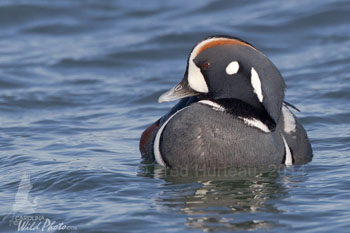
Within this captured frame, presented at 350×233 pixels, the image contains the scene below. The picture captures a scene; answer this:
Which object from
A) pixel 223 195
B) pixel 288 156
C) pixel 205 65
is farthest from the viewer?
pixel 288 156

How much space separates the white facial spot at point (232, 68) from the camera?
852 cm

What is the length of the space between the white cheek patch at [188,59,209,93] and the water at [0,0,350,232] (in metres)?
1.00

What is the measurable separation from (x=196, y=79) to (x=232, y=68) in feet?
1.43

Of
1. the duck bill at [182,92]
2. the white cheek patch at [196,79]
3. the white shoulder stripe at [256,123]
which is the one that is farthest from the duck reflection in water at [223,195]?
the white cheek patch at [196,79]

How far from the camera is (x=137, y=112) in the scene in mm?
12906

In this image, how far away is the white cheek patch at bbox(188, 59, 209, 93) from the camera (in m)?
8.67

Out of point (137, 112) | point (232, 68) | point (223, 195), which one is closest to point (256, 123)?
point (232, 68)

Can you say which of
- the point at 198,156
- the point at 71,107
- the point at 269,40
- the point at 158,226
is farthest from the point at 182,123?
the point at 269,40

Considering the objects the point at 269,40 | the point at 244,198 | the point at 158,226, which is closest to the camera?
the point at 158,226

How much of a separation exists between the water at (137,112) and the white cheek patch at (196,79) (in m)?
1.00

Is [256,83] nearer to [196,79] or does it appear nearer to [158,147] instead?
[196,79]

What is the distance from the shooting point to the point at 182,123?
8.47 m

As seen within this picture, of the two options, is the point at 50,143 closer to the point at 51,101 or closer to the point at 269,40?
the point at 51,101

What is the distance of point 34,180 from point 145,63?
791cm
